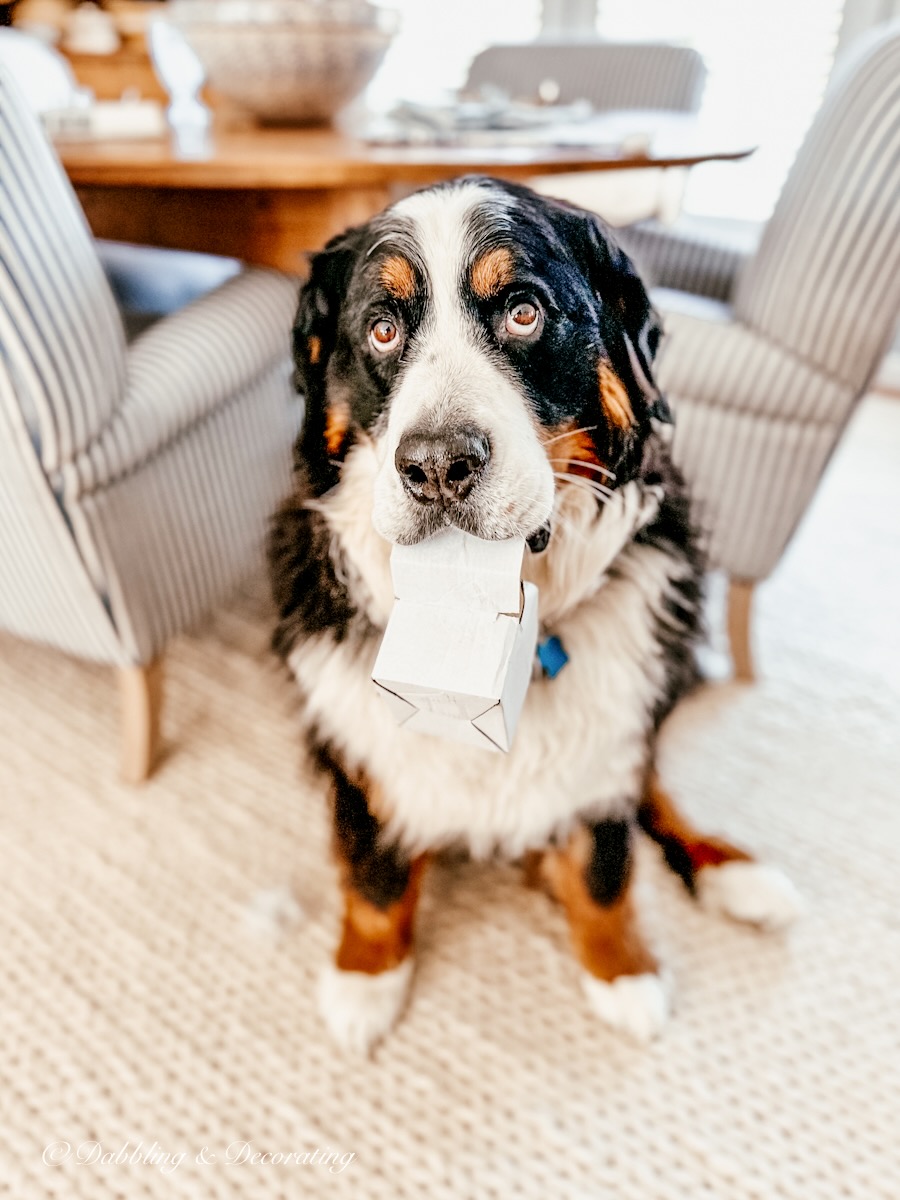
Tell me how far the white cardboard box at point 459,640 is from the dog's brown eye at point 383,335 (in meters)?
0.22

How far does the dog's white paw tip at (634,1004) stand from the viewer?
3.69 ft

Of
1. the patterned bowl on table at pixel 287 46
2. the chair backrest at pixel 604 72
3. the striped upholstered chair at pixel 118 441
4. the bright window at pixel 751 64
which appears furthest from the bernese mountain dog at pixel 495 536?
the bright window at pixel 751 64

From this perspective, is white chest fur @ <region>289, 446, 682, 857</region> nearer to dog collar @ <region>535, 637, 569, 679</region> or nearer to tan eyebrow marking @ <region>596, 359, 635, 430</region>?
dog collar @ <region>535, 637, 569, 679</region>

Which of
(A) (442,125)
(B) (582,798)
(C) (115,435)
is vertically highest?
(A) (442,125)

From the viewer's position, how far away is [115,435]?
120 centimetres

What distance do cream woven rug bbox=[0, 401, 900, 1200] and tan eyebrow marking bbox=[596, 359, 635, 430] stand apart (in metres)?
0.61

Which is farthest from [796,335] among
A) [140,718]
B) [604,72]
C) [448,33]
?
[448,33]

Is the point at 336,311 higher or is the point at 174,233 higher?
the point at 336,311

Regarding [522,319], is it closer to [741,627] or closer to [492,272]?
[492,272]

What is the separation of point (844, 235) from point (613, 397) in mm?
631

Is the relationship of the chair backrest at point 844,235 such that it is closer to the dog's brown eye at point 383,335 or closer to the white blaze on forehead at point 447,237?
the white blaze on forehead at point 447,237

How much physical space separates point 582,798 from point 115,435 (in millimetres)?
798

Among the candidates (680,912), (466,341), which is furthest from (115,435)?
(680,912)

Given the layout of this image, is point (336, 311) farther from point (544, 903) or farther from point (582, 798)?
point (544, 903)
